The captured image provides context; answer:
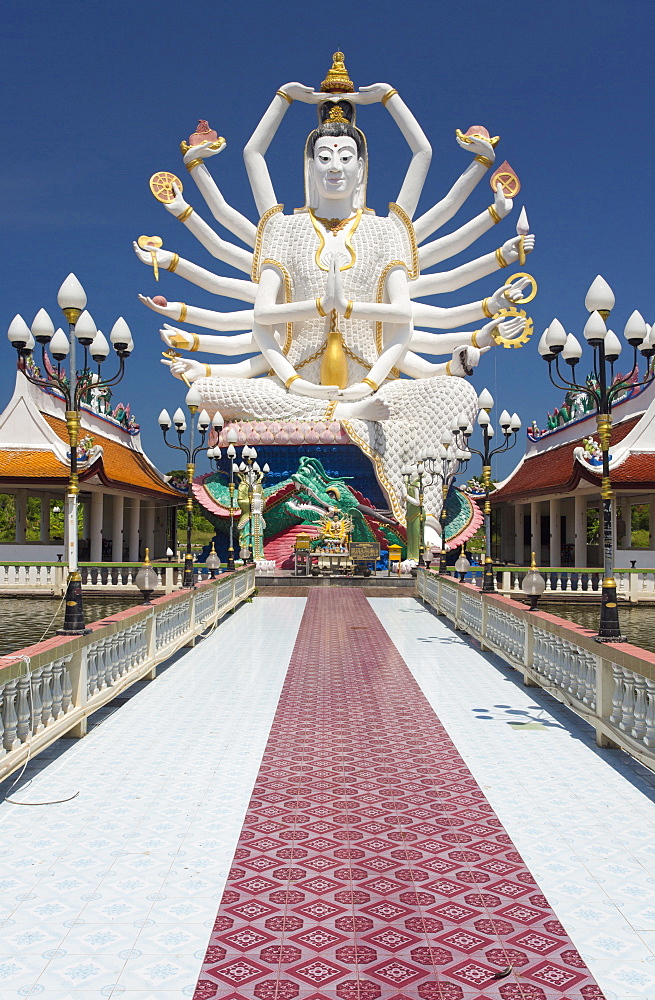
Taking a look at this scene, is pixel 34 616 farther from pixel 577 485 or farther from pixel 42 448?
pixel 577 485

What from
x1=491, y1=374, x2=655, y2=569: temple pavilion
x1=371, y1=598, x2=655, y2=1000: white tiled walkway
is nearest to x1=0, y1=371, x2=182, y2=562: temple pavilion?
x1=491, y1=374, x2=655, y2=569: temple pavilion

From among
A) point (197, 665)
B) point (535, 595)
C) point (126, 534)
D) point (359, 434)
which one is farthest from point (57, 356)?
point (126, 534)

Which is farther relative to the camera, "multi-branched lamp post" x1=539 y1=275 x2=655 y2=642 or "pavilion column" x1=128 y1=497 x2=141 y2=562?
"pavilion column" x1=128 y1=497 x2=141 y2=562

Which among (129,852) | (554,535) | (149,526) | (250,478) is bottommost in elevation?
(129,852)

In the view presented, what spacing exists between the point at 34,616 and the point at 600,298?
1040 cm

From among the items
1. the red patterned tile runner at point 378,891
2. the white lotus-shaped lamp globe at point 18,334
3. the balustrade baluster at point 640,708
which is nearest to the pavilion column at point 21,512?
the white lotus-shaped lamp globe at point 18,334

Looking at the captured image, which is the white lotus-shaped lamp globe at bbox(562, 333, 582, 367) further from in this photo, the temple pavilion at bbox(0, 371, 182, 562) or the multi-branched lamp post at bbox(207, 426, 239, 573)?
the temple pavilion at bbox(0, 371, 182, 562)

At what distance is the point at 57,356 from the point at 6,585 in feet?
32.5

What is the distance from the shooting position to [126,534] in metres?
31.4

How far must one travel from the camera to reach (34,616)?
14.7 metres

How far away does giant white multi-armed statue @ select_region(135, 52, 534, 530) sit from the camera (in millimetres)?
30766

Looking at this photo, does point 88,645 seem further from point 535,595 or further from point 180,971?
point 535,595

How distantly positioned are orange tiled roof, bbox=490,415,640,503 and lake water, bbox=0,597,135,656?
413 inches

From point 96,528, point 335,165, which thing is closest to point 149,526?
Result: point 96,528
